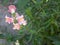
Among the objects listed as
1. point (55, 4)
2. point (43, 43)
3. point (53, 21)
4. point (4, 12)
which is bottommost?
point (43, 43)

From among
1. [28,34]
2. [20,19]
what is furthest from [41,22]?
[20,19]

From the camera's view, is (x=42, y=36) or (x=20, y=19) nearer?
(x=20, y=19)

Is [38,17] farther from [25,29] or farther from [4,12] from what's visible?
[4,12]

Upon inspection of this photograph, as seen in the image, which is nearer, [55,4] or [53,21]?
[53,21]

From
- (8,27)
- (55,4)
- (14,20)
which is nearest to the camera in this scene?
(14,20)

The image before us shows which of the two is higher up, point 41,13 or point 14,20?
point 41,13

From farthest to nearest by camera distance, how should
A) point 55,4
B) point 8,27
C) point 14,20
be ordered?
point 8,27 < point 55,4 < point 14,20

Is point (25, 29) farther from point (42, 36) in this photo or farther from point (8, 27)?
point (8, 27)

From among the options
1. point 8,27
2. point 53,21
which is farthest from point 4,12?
point 53,21

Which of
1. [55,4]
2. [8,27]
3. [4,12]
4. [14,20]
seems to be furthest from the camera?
[4,12]
